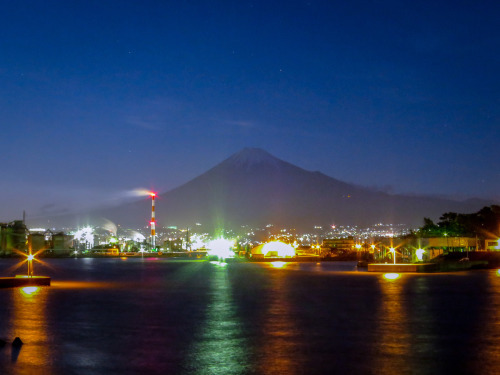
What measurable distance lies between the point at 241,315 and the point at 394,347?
4.72 m

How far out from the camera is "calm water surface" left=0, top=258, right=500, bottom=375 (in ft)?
27.9

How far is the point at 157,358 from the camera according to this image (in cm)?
896

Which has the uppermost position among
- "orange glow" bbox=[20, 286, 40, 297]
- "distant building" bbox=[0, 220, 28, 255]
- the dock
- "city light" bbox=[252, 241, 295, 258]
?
"distant building" bbox=[0, 220, 28, 255]

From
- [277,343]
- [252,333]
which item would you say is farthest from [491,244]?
[277,343]

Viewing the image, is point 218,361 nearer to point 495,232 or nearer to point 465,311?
point 465,311

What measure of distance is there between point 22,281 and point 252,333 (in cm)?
1413

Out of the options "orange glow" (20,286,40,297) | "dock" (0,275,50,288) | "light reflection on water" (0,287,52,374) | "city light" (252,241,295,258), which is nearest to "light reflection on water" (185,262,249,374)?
"light reflection on water" (0,287,52,374)

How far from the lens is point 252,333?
11.3 meters

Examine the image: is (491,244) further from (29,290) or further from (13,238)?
(13,238)

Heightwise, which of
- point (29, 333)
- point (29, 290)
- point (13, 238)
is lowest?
point (29, 333)

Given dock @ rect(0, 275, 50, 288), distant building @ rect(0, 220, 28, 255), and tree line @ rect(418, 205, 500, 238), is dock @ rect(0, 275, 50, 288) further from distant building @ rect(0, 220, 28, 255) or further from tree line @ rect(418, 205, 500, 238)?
distant building @ rect(0, 220, 28, 255)

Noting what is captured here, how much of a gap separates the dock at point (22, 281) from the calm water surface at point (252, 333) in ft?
11.9

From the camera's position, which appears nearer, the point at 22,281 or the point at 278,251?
the point at 22,281

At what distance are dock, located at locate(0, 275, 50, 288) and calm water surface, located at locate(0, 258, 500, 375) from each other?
11.9ft
